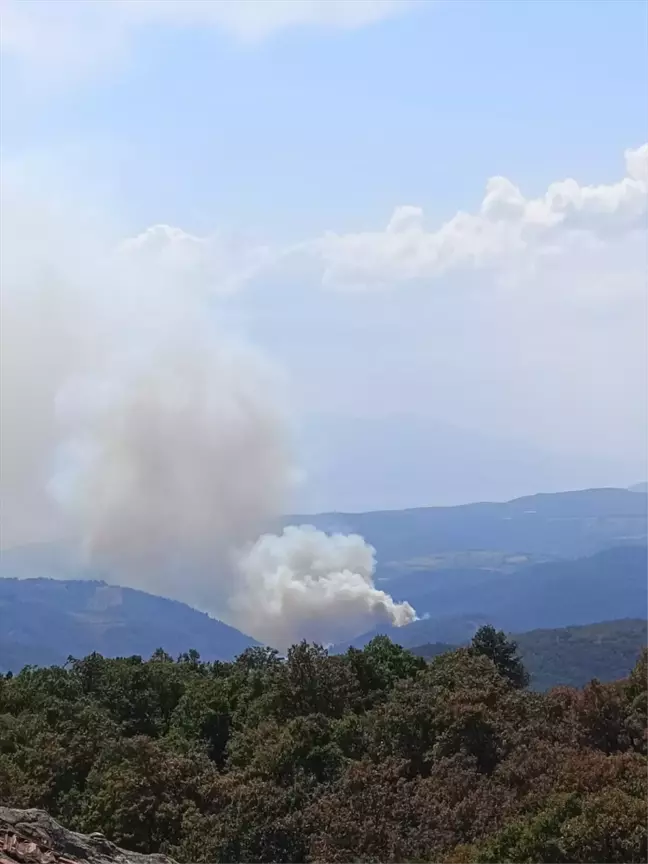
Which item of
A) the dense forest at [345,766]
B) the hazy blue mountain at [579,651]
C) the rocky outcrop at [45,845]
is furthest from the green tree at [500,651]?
the hazy blue mountain at [579,651]

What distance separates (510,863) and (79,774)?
12513 mm

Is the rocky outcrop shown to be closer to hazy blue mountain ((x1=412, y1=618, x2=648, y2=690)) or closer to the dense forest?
the dense forest

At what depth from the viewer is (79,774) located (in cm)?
2406

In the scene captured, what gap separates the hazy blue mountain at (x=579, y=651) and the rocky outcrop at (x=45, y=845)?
11489 centimetres

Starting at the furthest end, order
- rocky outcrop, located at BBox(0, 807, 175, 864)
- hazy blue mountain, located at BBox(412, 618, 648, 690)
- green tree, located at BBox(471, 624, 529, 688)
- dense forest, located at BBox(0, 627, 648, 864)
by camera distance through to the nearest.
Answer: hazy blue mountain, located at BBox(412, 618, 648, 690)
green tree, located at BBox(471, 624, 529, 688)
dense forest, located at BBox(0, 627, 648, 864)
rocky outcrop, located at BBox(0, 807, 175, 864)

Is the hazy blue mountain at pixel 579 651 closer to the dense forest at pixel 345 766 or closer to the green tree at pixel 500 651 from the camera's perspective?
the green tree at pixel 500 651

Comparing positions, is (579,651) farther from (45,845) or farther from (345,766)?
(45,845)

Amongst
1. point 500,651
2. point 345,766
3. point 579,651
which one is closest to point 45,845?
point 345,766

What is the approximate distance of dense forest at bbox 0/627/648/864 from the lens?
58.0 ft

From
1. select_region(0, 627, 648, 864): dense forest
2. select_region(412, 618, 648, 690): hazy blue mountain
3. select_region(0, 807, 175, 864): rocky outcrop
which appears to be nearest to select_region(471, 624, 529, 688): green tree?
select_region(0, 627, 648, 864): dense forest

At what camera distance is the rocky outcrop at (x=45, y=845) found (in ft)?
40.7

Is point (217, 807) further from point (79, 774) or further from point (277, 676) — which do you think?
point (277, 676)

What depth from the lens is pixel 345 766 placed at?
74.8ft

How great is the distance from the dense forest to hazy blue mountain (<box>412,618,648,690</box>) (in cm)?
10038
